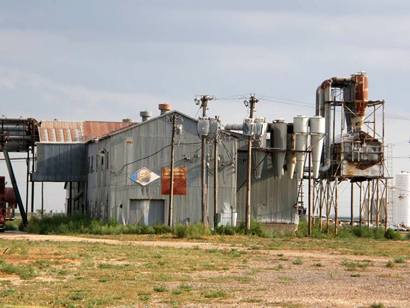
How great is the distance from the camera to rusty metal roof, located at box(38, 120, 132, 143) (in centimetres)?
6147

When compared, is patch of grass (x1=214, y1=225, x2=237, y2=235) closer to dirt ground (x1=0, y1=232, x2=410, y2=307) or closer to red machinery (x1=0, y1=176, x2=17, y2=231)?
dirt ground (x1=0, y1=232, x2=410, y2=307)

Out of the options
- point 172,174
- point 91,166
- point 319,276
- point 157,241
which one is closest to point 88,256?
point 319,276

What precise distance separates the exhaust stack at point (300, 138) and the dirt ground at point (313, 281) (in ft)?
66.2

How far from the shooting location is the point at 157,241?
46688 millimetres

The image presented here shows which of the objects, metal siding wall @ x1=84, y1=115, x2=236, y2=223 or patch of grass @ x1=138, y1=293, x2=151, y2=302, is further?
metal siding wall @ x1=84, y1=115, x2=236, y2=223

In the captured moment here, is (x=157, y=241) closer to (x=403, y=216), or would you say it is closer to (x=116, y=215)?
(x=116, y=215)

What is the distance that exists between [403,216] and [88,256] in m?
68.8

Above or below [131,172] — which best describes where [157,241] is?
below

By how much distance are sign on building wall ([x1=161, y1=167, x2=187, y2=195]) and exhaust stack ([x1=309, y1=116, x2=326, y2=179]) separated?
8666 millimetres

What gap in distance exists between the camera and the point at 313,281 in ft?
83.8

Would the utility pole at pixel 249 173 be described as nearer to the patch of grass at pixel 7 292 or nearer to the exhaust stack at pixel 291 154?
the exhaust stack at pixel 291 154

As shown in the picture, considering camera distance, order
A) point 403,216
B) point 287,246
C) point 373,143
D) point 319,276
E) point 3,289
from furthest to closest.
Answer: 1. point 403,216
2. point 373,143
3. point 287,246
4. point 319,276
5. point 3,289

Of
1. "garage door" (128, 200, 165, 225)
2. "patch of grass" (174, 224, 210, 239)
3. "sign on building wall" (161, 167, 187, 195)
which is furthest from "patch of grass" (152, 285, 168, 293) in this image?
"sign on building wall" (161, 167, 187, 195)

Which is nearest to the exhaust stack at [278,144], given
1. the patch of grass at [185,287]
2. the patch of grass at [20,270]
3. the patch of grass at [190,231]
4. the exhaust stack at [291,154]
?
the exhaust stack at [291,154]
